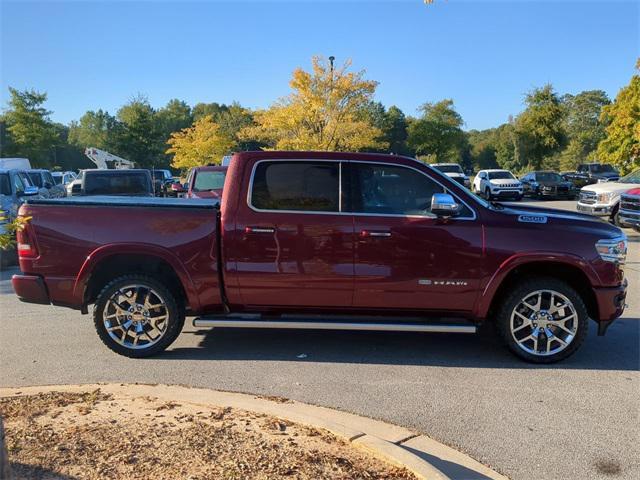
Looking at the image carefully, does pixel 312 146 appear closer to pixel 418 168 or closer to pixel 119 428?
pixel 418 168

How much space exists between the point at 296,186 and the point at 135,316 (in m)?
2.06

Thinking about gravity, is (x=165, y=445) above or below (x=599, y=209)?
below

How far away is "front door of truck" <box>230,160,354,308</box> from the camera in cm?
515

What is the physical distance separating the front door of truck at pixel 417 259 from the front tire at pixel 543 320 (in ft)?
1.41

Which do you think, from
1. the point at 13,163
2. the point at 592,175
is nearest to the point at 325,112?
the point at 13,163

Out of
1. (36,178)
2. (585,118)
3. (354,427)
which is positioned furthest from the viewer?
(585,118)

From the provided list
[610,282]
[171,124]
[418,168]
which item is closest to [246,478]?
[418,168]

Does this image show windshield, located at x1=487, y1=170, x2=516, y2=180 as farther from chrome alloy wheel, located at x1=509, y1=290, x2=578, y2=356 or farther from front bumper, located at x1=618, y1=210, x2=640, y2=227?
chrome alloy wheel, located at x1=509, y1=290, x2=578, y2=356

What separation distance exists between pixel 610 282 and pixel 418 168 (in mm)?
2117

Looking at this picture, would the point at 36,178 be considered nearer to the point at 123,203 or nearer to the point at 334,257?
the point at 123,203

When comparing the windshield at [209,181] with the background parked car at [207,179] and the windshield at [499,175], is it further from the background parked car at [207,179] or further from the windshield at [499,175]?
the windshield at [499,175]

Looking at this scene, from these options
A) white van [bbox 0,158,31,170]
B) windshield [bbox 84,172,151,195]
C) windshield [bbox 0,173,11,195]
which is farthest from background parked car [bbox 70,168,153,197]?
white van [bbox 0,158,31,170]

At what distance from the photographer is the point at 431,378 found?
4.88 m

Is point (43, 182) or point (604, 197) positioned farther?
point (43, 182)
